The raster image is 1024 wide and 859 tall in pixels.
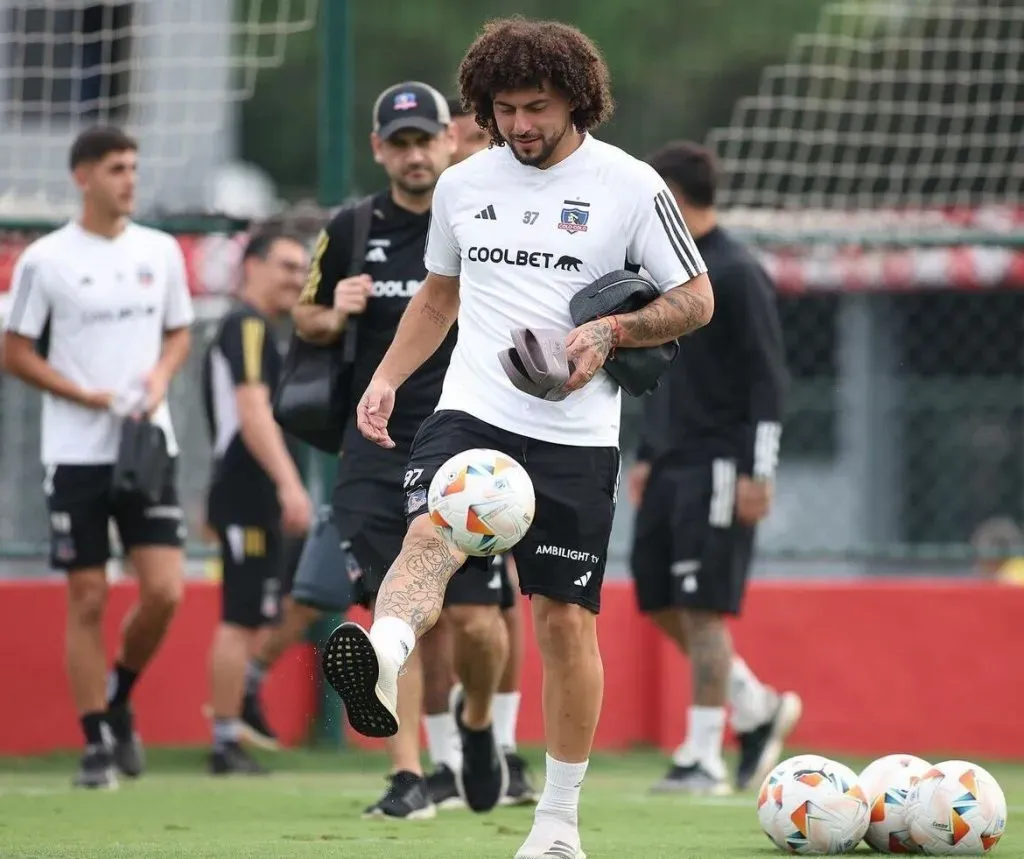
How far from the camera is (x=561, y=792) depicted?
566 centimetres

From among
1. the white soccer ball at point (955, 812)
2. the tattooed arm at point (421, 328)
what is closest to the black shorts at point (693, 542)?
the white soccer ball at point (955, 812)

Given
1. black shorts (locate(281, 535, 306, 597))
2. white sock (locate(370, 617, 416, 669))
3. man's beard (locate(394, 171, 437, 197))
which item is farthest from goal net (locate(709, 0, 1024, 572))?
white sock (locate(370, 617, 416, 669))

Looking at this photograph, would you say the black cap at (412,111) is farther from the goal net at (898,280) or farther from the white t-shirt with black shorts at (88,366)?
the goal net at (898,280)

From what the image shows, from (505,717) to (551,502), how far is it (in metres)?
2.54

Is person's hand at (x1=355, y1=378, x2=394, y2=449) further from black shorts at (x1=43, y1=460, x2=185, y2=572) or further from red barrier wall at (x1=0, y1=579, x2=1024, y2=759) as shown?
red barrier wall at (x1=0, y1=579, x2=1024, y2=759)

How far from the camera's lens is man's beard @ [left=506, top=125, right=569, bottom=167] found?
5.68m

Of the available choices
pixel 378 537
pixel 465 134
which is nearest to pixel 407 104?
pixel 465 134

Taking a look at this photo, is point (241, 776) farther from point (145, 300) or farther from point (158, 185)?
point (158, 185)

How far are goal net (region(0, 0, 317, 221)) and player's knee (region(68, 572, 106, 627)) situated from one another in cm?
216

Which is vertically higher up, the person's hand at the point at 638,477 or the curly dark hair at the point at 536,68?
the curly dark hair at the point at 536,68

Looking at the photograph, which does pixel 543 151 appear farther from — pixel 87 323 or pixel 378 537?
pixel 87 323

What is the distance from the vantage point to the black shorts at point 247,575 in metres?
9.70

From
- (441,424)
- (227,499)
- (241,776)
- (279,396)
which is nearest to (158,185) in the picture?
(227,499)

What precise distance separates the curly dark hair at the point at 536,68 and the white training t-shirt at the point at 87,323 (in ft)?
11.9
